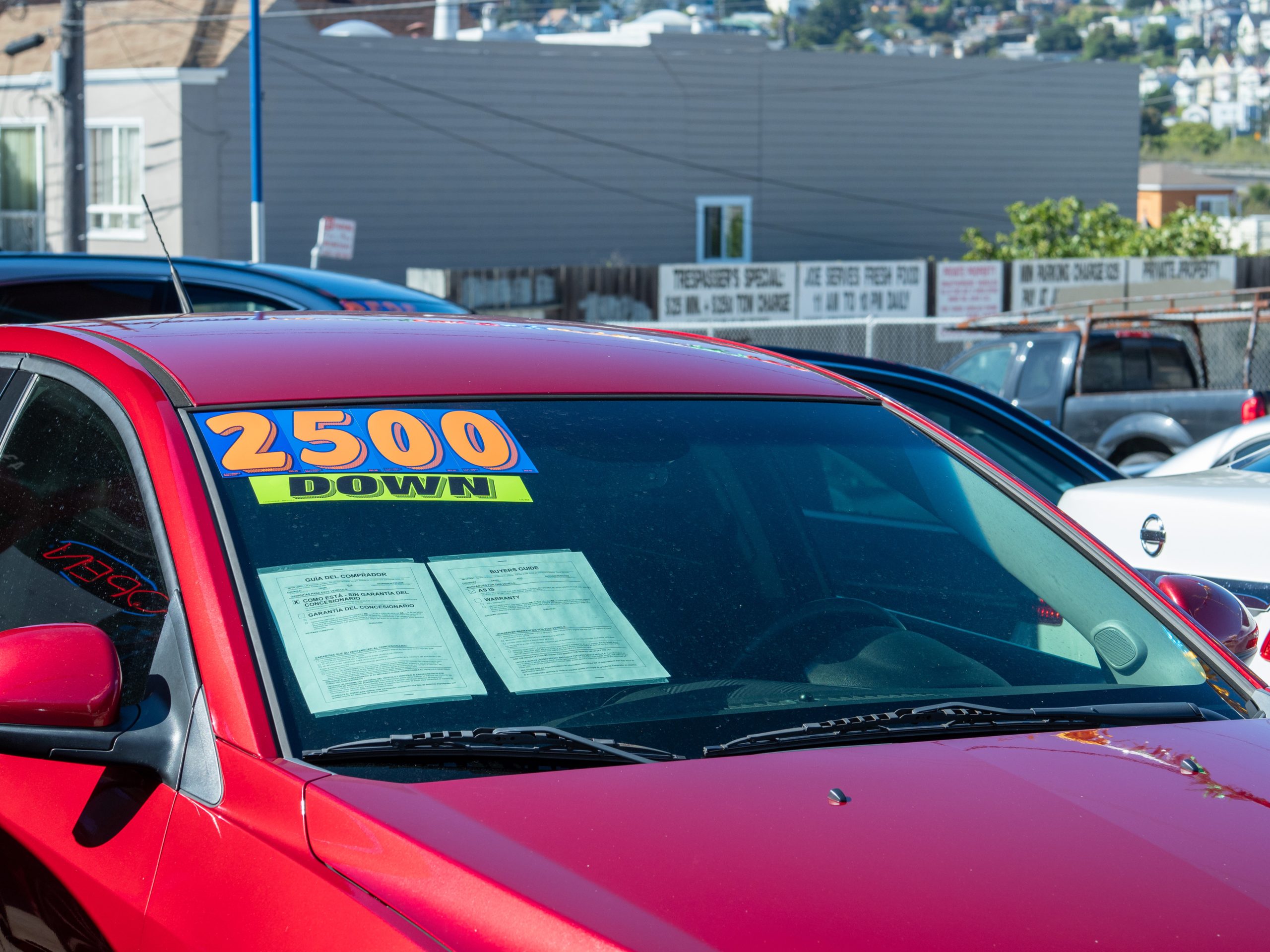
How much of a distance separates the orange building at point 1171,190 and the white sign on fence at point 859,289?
32.2 meters

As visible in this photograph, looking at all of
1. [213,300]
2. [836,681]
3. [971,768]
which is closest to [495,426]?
[836,681]

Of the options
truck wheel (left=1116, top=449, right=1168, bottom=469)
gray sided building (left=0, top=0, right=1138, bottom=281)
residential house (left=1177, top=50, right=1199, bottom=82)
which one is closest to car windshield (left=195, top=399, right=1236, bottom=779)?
truck wheel (left=1116, top=449, right=1168, bottom=469)

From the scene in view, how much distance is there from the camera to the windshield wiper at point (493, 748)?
1999 mm

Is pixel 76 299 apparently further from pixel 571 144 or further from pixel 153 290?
pixel 571 144

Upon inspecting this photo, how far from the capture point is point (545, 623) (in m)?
2.31

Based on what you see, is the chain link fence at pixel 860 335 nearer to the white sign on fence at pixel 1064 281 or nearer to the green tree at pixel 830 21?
the white sign on fence at pixel 1064 281

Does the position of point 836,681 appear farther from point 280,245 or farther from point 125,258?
point 280,245

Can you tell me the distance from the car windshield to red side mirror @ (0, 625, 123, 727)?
0.74ft

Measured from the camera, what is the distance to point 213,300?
6461 millimetres

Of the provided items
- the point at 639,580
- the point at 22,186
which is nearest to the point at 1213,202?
the point at 22,186

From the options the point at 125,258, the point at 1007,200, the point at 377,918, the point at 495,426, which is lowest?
the point at 377,918

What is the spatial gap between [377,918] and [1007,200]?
3388 cm

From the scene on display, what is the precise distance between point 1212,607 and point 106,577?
2.13 meters

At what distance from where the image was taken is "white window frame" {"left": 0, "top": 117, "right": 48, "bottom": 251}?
27203 millimetres
